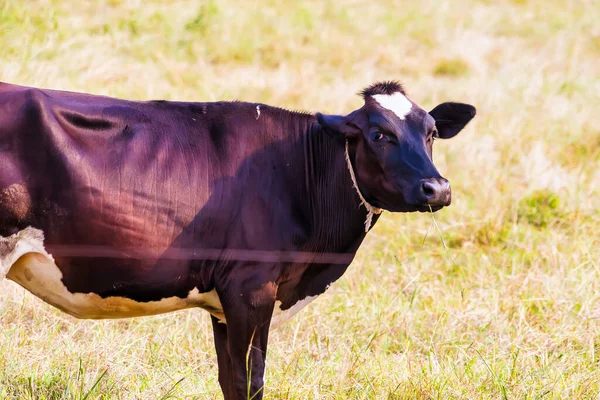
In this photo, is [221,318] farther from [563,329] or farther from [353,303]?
[563,329]

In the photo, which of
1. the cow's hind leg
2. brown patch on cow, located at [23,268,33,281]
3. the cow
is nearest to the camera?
the cow

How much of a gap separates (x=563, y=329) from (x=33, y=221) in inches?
126

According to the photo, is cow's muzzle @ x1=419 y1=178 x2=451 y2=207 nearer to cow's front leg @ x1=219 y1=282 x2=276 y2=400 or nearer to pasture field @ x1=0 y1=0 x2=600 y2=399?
cow's front leg @ x1=219 y1=282 x2=276 y2=400

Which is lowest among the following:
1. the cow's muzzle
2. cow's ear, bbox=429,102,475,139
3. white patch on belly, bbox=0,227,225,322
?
white patch on belly, bbox=0,227,225,322

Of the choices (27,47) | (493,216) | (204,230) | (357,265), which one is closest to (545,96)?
(493,216)

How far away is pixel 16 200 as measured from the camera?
3.88m

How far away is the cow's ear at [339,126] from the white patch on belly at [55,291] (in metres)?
0.92

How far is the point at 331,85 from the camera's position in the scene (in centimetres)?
1032

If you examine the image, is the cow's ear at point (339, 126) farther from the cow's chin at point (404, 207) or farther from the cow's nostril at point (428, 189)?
the cow's nostril at point (428, 189)

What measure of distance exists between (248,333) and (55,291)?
0.86 m

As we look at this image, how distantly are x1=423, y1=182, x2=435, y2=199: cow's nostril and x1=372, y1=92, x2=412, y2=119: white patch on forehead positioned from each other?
440mm

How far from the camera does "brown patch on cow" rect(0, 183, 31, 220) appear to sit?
3.87 metres

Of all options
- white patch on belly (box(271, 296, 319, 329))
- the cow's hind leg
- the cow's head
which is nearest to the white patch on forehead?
the cow's head

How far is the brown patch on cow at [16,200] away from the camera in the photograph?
387 cm
